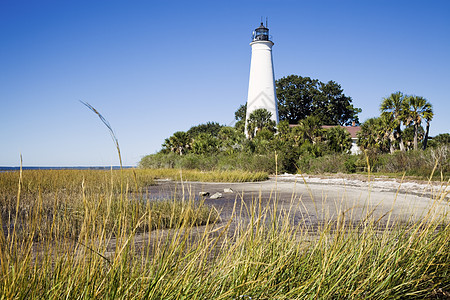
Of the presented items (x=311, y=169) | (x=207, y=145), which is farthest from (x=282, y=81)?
(x=311, y=169)

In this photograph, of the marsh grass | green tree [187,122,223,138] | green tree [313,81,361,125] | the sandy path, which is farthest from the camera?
green tree [187,122,223,138]

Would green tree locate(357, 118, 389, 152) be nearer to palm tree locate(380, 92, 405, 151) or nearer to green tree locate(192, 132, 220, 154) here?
palm tree locate(380, 92, 405, 151)

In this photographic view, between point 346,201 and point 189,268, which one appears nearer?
point 189,268

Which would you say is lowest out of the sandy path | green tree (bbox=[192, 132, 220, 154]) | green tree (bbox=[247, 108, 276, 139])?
the sandy path

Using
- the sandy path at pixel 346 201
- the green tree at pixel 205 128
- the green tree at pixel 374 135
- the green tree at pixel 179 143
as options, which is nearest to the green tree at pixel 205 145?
the green tree at pixel 179 143

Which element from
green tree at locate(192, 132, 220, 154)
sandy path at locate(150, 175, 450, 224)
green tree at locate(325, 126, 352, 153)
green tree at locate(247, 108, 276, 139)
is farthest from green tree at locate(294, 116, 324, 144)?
sandy path at locate(150, 175, 450, 224)

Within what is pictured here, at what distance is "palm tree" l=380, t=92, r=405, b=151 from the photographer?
29.2 meters

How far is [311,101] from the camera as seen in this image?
4781cm

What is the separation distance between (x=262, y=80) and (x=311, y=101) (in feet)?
48.1

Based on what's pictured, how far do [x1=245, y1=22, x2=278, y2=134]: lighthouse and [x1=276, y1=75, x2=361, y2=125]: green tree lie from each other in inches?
472

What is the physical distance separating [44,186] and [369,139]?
2774cm

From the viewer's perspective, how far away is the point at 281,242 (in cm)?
241

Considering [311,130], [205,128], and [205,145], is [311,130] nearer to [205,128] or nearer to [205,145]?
[205,145]

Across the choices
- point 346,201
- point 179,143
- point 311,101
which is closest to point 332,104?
point 311,101
